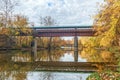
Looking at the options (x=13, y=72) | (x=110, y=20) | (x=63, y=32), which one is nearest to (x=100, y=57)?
(x=110, y=20)

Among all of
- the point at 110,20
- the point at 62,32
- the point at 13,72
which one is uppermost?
the point at 110,20

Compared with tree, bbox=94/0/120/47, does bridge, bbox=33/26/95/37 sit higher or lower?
lower

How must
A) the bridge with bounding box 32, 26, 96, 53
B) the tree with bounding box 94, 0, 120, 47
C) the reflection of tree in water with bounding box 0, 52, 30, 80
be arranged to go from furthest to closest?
the bridge with bounding box 32, 26, 96, 53, the tree with bounding box 94, 0, 120, 47, the reflection of tree in water with bounding box 0, 52, 30, 80

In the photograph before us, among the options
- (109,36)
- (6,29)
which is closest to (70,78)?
(109,36)

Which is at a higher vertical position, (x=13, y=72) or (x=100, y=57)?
(x=13, y=72)

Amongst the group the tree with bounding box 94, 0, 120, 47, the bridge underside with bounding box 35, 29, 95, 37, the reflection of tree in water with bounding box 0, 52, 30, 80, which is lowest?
the bridge underside with bounding box 35, 29, 95, 37

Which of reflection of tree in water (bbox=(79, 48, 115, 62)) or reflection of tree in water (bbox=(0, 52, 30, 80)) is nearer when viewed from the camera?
reflection of tree in water (bbox=(0, 52, 30, 80))

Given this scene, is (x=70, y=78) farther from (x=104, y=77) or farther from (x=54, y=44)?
(x=54, y=44)

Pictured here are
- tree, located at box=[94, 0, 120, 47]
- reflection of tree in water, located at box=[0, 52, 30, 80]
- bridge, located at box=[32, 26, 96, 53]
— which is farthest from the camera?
bridge, located at box=[32, 26, 96, 53]

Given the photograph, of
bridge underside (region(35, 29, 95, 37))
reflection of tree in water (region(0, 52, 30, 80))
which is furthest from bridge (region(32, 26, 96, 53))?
reflection of tree in water (region(0, 52, 30, 80))

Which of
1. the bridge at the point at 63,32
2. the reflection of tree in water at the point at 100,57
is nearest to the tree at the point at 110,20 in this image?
Answer: the reflection of tree in water at the point at 100,57

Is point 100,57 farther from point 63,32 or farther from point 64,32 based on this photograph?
point 63,32

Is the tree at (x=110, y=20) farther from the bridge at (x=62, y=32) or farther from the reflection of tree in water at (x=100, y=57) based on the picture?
the bridge at (x=62, y=32)

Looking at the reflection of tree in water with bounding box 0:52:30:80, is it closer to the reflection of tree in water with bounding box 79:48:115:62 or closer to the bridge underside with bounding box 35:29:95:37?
the reflection of tree in water with bounding box 79:48:115:62
